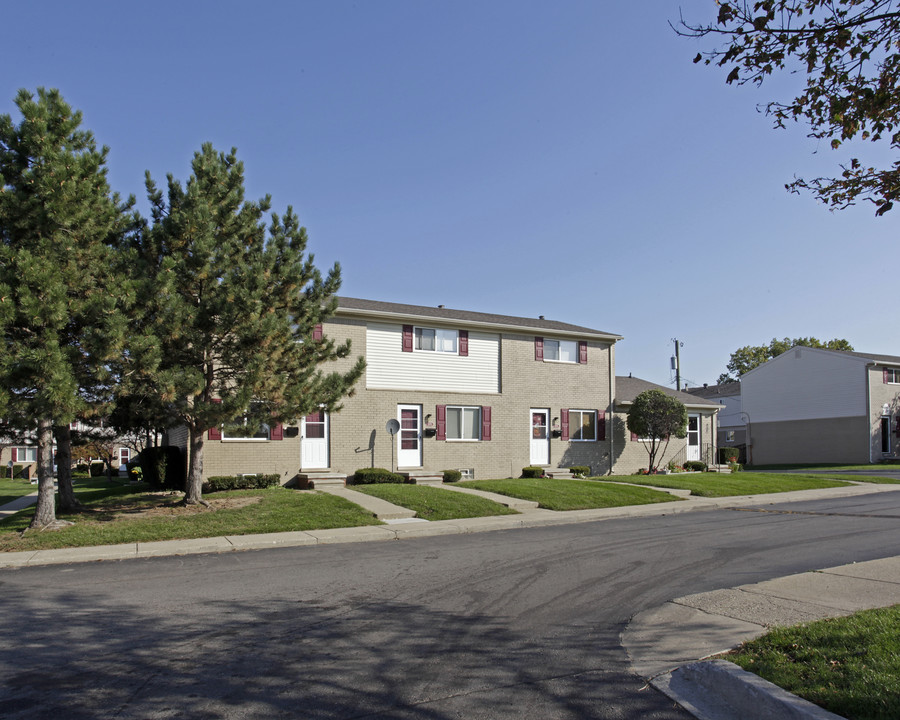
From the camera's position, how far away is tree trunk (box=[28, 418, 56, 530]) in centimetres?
1318

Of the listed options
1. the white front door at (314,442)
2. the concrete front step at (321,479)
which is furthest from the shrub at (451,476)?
the white front door at (314,442)

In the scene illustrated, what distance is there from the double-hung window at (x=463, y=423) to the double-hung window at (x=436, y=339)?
2161 millimetres

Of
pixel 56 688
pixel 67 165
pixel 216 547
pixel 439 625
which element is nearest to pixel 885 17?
pixel 439 625

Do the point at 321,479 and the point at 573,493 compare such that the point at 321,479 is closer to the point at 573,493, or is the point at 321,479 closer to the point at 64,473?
the point at 64,473

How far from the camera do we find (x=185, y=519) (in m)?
14.2

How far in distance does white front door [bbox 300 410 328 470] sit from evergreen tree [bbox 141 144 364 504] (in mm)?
6166

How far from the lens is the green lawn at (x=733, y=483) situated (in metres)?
21.8

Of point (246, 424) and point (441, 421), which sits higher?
point (246, 424)

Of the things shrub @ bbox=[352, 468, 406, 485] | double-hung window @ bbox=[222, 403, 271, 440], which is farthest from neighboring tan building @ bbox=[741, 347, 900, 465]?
double-hung window @ bbox=[222, 403, 271, 440]

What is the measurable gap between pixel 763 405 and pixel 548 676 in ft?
156

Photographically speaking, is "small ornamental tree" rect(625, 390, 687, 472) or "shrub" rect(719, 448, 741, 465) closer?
"small ornamental tree" rect(625, 390, 687, 472)

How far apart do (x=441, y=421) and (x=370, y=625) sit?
59.2ft

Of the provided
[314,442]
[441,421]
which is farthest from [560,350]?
[314,442]

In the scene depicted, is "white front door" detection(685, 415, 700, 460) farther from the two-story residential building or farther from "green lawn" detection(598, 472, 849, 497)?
the two-story residential building
